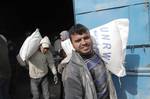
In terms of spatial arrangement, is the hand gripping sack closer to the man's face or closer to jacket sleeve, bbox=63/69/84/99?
the man's face

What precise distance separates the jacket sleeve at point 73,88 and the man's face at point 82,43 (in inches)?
10.2

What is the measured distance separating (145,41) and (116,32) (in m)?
0.41

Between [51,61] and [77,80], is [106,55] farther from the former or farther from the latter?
[51,61]

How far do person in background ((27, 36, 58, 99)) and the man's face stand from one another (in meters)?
3.52

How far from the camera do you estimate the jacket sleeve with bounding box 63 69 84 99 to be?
10.8ft

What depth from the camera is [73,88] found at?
3.29 m

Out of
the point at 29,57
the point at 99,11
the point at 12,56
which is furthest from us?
the point at 12,56

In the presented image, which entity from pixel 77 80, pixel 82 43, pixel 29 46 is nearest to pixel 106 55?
pixel 82 43

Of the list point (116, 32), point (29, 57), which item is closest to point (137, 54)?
point (116, 32)

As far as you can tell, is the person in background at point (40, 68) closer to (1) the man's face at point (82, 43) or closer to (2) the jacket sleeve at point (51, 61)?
(2) the jacket sleeve at point (51, 61)

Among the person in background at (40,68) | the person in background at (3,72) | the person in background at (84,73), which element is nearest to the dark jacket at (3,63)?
the person in background at (3,72)

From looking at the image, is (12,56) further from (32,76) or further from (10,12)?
(32,76)

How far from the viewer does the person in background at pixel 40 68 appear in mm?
7027

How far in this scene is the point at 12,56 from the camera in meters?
10.1
